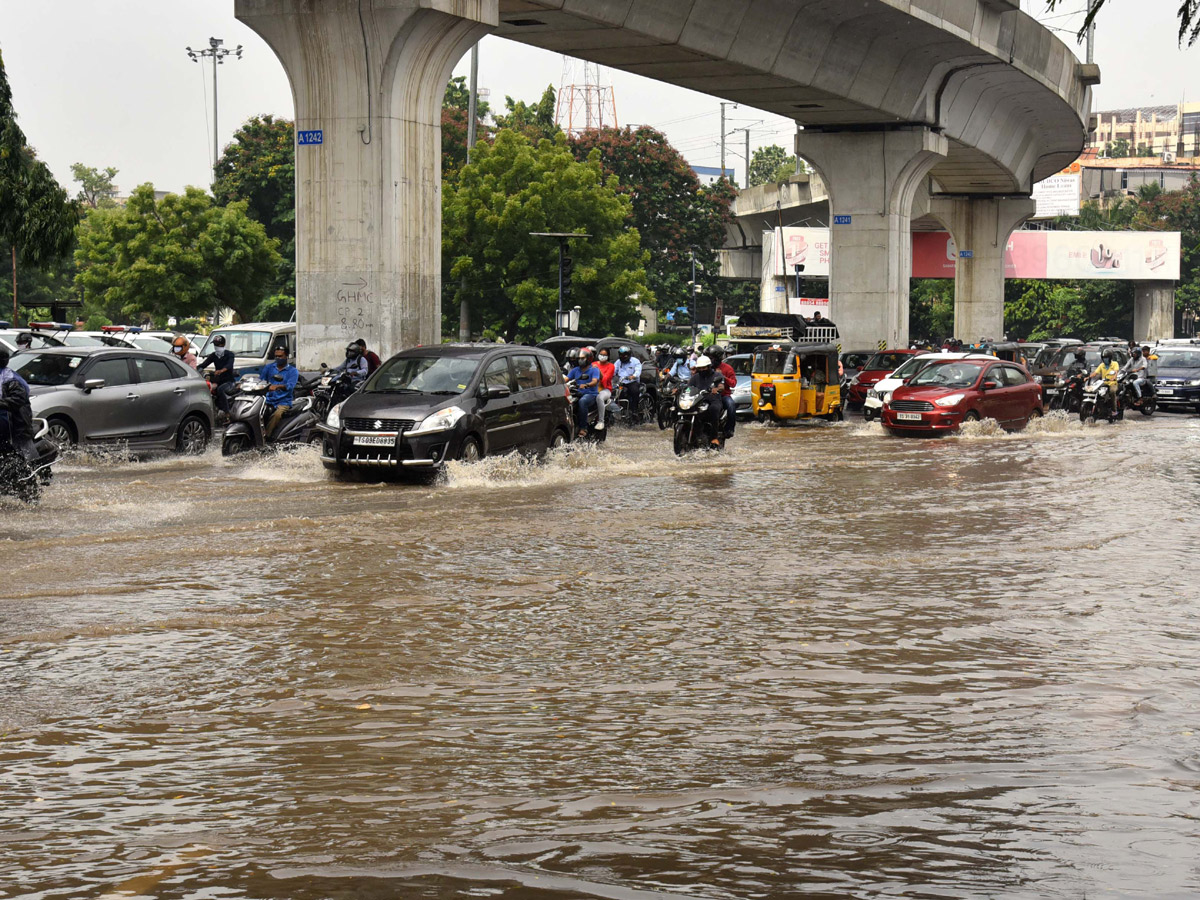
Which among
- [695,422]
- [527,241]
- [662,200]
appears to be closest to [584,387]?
[695,422]

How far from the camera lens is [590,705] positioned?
6.73m

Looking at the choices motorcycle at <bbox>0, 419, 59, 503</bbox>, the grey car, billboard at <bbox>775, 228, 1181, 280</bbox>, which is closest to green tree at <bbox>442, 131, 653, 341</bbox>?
billboard at <bbox>775, 228, 1181, 280</bbox>

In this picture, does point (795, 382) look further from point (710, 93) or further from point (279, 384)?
point (279, 384)

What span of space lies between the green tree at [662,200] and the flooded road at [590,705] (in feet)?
202

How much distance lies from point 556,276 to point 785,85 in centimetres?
2484

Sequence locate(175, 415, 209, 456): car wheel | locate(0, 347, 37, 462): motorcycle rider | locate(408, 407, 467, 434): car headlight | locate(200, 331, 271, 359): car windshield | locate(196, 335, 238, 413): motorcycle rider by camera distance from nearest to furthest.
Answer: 1. locate(0, 347, 37, 462): motorcycle rider
2. locate(408, 407, 467, 434): car headlight
3. locate(175, 415, 209, 456): car wheel
4. locate(196, 335, 238, 413): motorcycle rider
5. locate(200, 331, 271, 359): car windshield

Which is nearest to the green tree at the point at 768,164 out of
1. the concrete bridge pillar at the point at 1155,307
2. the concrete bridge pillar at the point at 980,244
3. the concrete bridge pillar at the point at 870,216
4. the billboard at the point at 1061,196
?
the billboard at the point at 1061,196

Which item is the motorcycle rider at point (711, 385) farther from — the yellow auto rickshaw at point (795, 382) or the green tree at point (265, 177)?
the green tree at point (265, 177)

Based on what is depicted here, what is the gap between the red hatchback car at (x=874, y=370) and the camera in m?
34.7

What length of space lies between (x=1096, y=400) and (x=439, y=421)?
59.0ft

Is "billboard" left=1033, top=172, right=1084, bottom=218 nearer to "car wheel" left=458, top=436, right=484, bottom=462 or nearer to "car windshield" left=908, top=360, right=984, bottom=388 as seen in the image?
"car windshield" left=908, top=360, right=984, bottom=388

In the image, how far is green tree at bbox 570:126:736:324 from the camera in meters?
74.1

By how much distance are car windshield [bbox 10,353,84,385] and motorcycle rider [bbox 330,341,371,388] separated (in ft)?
11.5

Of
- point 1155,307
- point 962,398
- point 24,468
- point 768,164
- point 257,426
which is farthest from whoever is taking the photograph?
point 768,164
